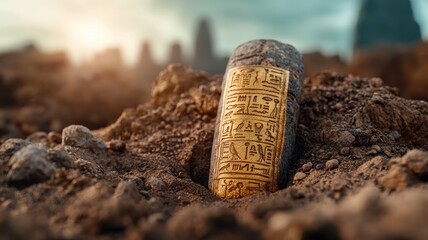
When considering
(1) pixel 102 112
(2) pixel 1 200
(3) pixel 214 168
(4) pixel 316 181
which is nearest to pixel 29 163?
(2) pixel 1 200

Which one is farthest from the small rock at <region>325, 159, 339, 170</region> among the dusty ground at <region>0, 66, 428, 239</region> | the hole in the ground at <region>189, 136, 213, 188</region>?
the hole in the ground at <region>189, 136, 213, 188</region>

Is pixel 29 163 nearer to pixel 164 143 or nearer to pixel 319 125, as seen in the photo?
pixel 164 143

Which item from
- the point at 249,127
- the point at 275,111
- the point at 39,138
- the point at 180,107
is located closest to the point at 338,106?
the point at 275,111

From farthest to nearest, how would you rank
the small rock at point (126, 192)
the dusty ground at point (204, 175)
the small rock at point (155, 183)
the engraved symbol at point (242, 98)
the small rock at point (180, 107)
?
the small rock at point (180, 107)
the engraved symbol at point (242, 98)
the small rock at point (155, 183)
the small rock at point (126, 192)
the dusty ground at point (204, 175)

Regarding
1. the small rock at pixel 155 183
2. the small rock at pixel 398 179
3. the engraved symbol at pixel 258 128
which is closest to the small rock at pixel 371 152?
the engraved symbol at pixel 258 128

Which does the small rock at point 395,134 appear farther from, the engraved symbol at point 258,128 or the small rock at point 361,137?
the engraved symbol at point 258,128

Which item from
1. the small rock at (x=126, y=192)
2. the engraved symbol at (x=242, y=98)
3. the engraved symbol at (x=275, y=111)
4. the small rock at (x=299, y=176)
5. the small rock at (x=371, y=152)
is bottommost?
the small rock at (x=126, y=192)

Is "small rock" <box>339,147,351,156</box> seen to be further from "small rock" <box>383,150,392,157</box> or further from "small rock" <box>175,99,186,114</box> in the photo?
"small rock" <box>175,99,186,114</box>

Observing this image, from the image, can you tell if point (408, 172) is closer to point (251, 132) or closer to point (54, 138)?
point (251, 132)
